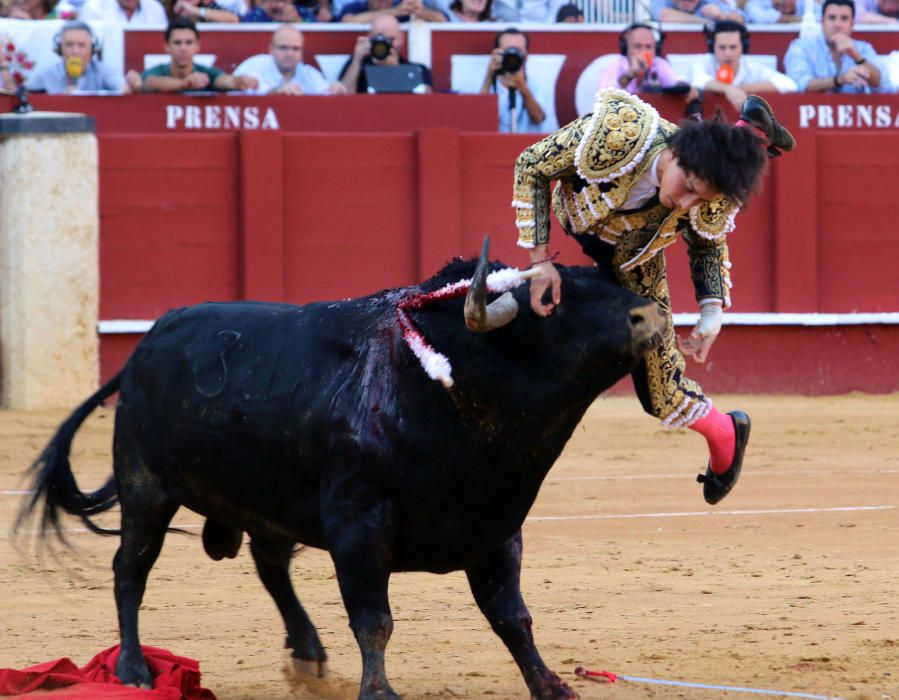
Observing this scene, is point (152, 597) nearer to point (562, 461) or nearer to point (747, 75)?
point (562, 461)

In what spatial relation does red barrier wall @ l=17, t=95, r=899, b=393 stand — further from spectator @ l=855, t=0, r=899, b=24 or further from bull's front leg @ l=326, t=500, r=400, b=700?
bull's front leg @ l=326, t=500, r=400, b=700

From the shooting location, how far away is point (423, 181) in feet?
31.2

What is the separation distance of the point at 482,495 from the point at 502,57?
21.1ft

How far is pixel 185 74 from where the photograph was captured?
30.1 feet

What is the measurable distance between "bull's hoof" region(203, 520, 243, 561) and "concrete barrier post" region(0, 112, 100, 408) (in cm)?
512

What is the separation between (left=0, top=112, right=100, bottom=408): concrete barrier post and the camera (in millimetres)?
8867

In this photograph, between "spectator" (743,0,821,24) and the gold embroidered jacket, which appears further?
"spectator" (743,0,821,24)

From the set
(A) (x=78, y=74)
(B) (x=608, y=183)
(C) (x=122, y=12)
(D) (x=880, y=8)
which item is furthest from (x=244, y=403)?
(D) (x=880, y=8)

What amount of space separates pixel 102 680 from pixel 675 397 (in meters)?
1.42

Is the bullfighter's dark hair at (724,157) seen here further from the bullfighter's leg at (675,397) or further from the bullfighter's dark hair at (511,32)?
the bullfighter's dark hair at (511,32)

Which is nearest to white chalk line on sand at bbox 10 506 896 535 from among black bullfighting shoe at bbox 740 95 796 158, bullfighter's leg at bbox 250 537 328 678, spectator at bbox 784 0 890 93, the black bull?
bullfighter's leg at bbox 250 537 328 678

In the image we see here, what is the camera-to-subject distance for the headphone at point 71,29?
8938mm

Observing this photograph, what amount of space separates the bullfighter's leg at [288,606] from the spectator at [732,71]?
597 cm

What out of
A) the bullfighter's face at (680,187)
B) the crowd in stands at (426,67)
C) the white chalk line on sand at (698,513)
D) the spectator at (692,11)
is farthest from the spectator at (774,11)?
the bullfighter's face at (680,187)
